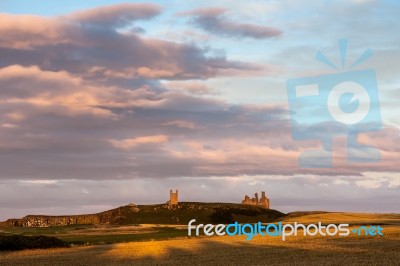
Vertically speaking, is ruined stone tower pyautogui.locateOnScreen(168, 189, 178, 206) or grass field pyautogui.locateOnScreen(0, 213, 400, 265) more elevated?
ruined stone tower pyautogui.locateOnScreen(168, 189, 178, 206)

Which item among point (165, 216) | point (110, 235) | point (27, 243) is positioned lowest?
point (27, 243)

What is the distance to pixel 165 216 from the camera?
484 feet

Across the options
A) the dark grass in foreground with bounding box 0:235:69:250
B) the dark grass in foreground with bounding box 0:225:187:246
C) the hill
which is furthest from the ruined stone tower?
the dark grass in foreground with bounding box 0:235:69:250

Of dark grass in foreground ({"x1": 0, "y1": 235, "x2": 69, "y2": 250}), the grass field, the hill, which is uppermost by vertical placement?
the hill

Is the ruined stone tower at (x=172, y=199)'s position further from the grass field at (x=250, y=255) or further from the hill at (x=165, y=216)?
the grass field at (x=250, y=255)

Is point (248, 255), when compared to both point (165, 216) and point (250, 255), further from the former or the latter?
point (165, 216)

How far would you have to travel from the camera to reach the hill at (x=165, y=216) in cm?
14462

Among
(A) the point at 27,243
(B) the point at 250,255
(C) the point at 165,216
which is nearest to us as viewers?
(B) the point at 250,255

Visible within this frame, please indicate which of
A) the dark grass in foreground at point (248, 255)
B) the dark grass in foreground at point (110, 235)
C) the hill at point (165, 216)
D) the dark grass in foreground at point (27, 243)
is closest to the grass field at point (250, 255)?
the dark grass in foreground at point (248, 255)

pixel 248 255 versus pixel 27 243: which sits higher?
pixel 27 243

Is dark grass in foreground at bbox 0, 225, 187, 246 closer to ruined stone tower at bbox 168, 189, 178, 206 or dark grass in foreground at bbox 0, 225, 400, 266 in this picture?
dark grass in foreground at bbox 0, 225, 400, 266

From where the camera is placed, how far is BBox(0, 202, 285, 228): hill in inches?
5694

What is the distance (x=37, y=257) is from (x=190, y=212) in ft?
322

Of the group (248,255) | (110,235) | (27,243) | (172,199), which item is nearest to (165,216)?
(172,199)
